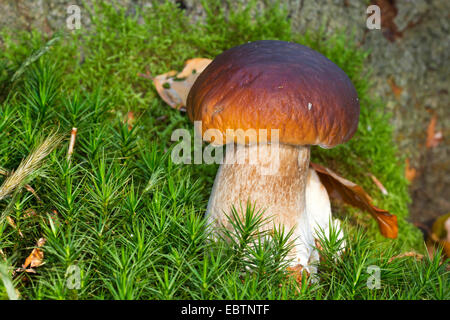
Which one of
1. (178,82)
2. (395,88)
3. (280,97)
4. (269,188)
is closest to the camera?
(280,97)

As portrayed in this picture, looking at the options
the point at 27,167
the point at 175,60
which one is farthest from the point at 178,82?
the point at 27,167

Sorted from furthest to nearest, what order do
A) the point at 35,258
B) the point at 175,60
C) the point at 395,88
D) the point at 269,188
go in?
the point at 395,88, the point at 175,60, the point at 269,188, the point at 35,258

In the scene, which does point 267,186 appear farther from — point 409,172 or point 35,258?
point 409,172

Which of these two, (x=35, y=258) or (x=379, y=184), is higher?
(x=35, y=258)

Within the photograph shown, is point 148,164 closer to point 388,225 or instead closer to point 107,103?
point 107,103

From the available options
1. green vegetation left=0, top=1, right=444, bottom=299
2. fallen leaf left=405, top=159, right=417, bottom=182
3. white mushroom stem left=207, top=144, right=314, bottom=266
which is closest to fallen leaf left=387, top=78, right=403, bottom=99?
green vegetation left=0, top=1, right=444, bottom=299

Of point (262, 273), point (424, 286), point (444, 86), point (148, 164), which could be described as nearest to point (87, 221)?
point (148, 164)
